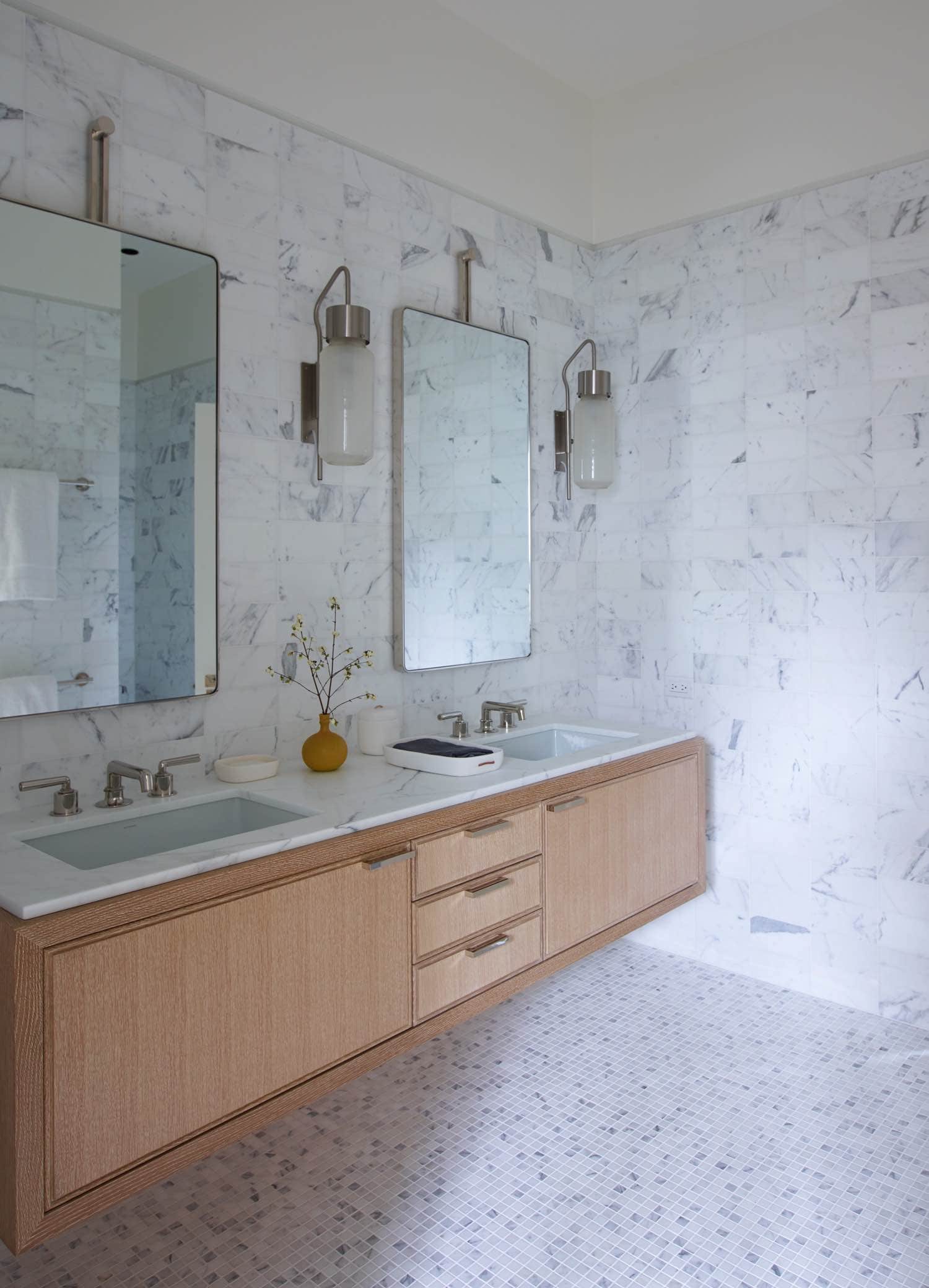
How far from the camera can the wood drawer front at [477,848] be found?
2.05 metres

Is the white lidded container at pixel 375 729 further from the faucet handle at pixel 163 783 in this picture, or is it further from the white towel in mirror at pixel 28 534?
the white towel in mirror at pixel 28 534

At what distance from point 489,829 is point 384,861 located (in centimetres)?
37

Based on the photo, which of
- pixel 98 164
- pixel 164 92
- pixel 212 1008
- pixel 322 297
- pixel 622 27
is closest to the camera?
pixel 212 1008

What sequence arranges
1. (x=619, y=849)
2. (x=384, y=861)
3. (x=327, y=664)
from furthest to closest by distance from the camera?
(x=619, y=849), (x=327, y=664), (x=384, y=861)

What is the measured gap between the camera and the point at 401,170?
2.74 m

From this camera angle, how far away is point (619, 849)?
8.87 ft

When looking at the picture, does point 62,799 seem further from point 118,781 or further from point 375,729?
point 375,729

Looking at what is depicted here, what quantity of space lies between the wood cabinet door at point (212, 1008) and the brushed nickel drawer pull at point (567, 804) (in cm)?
55

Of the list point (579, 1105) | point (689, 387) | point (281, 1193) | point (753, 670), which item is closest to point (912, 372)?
point (689, 387)

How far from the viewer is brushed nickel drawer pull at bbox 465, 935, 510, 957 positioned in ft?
7.17

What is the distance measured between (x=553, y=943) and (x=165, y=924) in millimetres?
1224

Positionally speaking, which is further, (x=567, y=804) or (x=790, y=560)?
(x=790, y=560)

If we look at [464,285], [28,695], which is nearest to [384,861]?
[28,695]

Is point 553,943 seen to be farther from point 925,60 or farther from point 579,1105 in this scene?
point 925,60
